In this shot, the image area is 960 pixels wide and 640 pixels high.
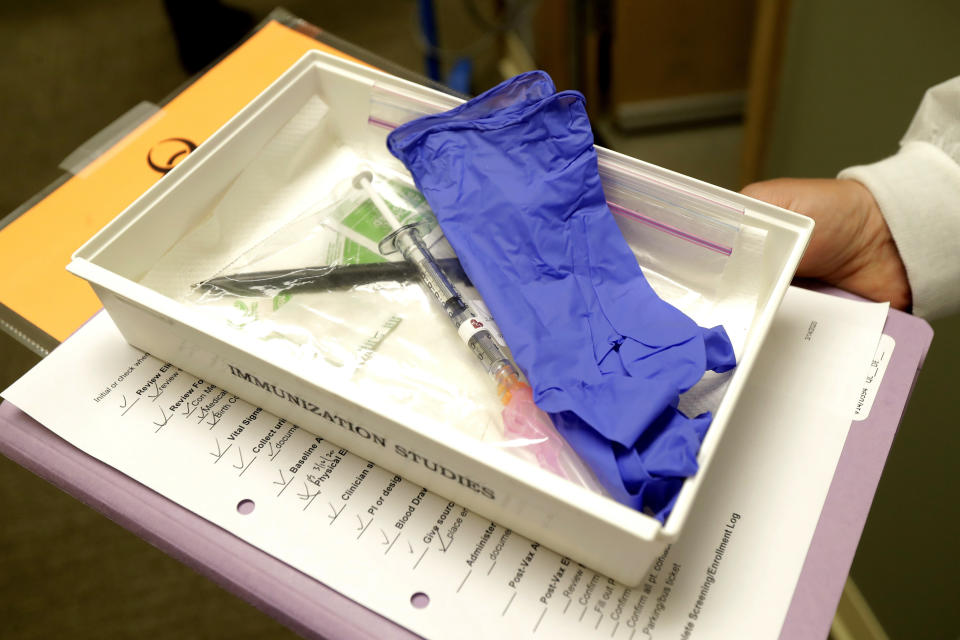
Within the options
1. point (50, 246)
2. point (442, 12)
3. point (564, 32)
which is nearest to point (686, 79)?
point (564, 32)

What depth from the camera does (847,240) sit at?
1.98 ft

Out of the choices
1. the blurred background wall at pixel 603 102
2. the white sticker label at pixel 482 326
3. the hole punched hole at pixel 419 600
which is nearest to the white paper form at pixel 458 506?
the hole punched hole at pixel 419 600

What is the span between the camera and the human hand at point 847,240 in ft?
1.98

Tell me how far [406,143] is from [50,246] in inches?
13.0

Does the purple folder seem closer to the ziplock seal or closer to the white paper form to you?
the white paper form

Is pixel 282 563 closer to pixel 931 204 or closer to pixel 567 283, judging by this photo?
pixel 567 283

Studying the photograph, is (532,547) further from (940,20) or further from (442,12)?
(442,12)

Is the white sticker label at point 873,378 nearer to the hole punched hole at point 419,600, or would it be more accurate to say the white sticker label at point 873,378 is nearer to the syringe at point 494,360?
the syringe at point 494,360

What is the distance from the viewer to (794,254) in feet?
1.56

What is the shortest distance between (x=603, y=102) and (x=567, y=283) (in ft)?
3.77

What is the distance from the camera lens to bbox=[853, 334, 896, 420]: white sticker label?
1.69 feet

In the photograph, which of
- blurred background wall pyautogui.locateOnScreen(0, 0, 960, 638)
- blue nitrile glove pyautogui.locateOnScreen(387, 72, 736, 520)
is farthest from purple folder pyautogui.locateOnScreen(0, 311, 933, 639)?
blurred background wall pyautogui.locateOnScreen(0, 0, 960, 638)

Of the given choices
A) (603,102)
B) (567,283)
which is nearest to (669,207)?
(567,283)

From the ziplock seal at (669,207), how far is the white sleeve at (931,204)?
0.19 metres
